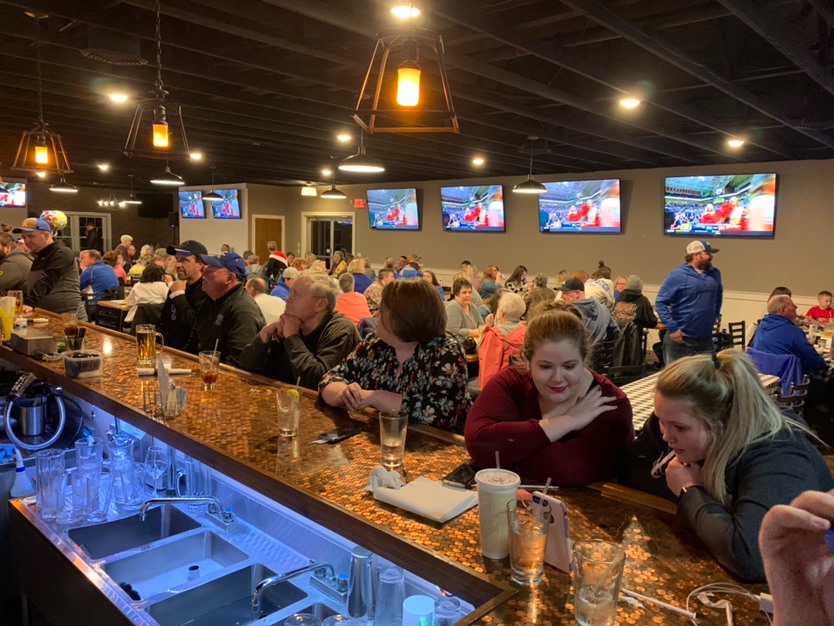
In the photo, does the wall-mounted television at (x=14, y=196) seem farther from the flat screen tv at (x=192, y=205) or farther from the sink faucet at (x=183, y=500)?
the sink faucet at (x=183, y=500)

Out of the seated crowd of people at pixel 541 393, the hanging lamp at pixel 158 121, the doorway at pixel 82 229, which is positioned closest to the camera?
the seated crowd of people at pixel 541 393

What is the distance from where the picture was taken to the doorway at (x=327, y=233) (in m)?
16.0

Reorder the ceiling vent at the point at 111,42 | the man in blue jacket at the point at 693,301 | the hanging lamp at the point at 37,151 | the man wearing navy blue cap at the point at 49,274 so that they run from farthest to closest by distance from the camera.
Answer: the man in blue jacket at the point at 693,301
the man wearing navy blue cap at the point at 49,274
the hanging lamp at the point at 37,151
the ceiling vent at the point at 111,42

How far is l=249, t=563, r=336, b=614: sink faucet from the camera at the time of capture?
1.80 metres

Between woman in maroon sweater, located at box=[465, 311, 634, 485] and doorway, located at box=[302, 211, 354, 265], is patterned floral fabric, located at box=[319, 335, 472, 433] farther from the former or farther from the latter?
doorway, located at box=[302, 211, 354, 265]

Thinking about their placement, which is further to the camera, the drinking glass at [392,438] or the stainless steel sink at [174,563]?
the stainless steel sink at [174,563]

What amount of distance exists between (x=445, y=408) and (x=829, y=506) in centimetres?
167

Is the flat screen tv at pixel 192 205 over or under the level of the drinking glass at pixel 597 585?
over

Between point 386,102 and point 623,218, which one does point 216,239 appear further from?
point 386,102

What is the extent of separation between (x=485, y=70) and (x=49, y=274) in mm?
4046

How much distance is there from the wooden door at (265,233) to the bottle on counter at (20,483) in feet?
45.2

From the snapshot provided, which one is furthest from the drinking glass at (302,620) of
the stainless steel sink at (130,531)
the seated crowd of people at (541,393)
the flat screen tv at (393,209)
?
the flat screen tv at (393,209)

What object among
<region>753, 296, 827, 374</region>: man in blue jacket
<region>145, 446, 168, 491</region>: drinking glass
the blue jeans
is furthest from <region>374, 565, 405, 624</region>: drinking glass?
the blue jeans

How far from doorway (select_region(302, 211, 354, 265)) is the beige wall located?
0.90m
